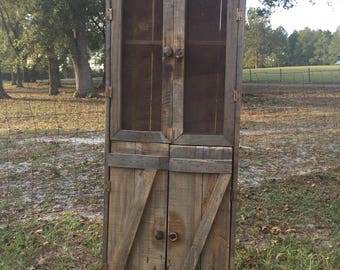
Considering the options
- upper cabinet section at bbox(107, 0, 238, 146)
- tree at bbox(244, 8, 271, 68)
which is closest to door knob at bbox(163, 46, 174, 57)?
upper cabinet section at bbox(107, 0, 238, 146)

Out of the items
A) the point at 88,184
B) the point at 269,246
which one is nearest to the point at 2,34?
the point at 88,184

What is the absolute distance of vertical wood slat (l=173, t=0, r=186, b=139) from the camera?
2992 mm

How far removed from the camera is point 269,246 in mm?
4199

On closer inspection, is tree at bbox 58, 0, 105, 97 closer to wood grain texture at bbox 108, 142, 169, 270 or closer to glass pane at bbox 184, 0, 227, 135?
A: glass pane at bbox 184, 0, 227, 135

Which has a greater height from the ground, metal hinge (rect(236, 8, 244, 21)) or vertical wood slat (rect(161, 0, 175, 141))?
metal hinge (rect(236, 8, 244, 21))

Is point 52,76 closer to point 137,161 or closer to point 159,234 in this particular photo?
point 137,161

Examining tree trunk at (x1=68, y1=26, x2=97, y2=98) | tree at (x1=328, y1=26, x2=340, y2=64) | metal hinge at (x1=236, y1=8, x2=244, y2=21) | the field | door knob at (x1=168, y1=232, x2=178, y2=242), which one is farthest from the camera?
tree at (x1=328, y1=26, x2=340, y2=64)

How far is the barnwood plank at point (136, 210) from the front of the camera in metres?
3.14

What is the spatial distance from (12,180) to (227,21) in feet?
16.3

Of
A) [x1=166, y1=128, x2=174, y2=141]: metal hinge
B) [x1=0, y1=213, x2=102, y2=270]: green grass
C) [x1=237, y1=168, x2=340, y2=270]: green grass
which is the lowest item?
[x1=0, y1=213, x2=102, y2=270]: green grass

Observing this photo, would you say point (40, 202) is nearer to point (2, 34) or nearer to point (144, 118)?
point (144, 118)

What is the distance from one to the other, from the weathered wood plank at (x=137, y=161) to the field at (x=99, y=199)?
1270 mm

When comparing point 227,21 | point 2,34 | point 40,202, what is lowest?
point 40,202

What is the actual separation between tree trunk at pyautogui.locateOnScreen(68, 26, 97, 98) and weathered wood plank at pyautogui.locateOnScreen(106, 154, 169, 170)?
2131 cm
